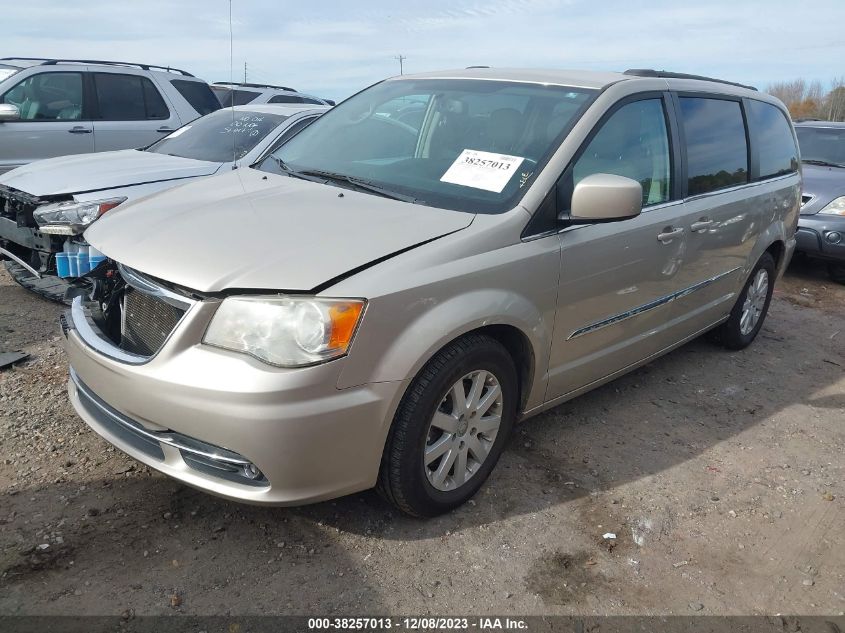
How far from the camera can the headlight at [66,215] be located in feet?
15.5

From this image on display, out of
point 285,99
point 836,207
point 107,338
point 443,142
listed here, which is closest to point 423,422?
point 107,338

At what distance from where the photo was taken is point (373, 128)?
369 cm

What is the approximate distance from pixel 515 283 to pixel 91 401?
1754 mm

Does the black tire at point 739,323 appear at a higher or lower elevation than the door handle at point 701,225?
lower

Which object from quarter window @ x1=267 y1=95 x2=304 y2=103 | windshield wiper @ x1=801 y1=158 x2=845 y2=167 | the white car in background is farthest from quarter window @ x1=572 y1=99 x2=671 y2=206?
quarter window @ x1=267 y1=95 x2=304 y2=103

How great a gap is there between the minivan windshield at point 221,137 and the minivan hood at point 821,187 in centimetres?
559

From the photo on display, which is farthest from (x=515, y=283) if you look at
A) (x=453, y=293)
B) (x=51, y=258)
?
(x=51, y=258)

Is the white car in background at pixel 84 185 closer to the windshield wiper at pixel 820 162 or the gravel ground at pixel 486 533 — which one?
the gravel ground at pixel 486 533

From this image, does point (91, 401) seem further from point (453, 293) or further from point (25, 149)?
point (25, 149)

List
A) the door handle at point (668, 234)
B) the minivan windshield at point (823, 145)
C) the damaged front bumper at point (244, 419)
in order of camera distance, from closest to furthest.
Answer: the damaged front bumper at point (244, 419)
the door handle at point (668, 234)
the minivan windshield at point (823, 145)

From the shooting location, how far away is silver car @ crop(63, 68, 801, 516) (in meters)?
2.32

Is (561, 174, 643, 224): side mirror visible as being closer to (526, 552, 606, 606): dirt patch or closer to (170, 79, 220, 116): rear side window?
(526, 552, 606, 606): dirt patch

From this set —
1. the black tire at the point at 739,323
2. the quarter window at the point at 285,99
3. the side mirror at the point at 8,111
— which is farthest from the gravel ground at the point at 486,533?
the quarter window at the point at 285,99

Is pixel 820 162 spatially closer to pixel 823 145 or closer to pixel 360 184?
pixel 823 145
